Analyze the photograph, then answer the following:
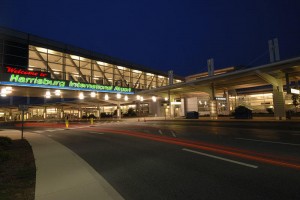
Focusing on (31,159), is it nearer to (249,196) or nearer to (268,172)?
(249,196)

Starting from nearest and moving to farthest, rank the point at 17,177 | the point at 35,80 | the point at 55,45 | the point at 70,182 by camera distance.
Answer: the point at 70,182
the point at 17,177
the point at 35,80
the point at 55,45

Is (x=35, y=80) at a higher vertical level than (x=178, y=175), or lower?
higher

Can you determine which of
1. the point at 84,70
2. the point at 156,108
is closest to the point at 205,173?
the point at 84,70

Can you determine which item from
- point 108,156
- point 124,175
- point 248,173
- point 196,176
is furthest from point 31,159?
point 248,173

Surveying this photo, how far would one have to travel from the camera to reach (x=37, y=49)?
27.5 meters

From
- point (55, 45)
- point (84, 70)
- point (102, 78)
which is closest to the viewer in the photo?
point (55, 45)

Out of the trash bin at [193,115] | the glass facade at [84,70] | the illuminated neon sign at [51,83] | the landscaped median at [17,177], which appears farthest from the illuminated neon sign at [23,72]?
the trash bin at [193,115]

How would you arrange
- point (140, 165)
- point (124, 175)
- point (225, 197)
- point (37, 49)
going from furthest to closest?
Answer: point (37, 49) < point (140, 165) < point (124, 175) < point (225, 197)

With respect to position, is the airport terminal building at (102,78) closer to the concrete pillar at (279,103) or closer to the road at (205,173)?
the concrete pillar at (279,103)

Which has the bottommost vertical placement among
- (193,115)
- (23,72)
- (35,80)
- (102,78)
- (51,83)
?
(193,115)

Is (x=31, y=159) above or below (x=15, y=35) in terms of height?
below

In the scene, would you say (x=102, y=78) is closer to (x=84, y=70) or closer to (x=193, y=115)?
(x=84, y=70)

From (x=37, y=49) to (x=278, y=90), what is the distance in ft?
111

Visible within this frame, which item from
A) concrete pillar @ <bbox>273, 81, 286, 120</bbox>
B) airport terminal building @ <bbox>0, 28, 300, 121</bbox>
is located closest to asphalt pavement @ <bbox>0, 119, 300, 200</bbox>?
airport terminal building @ <bbox>0, 28, 300, 121</bbox>
